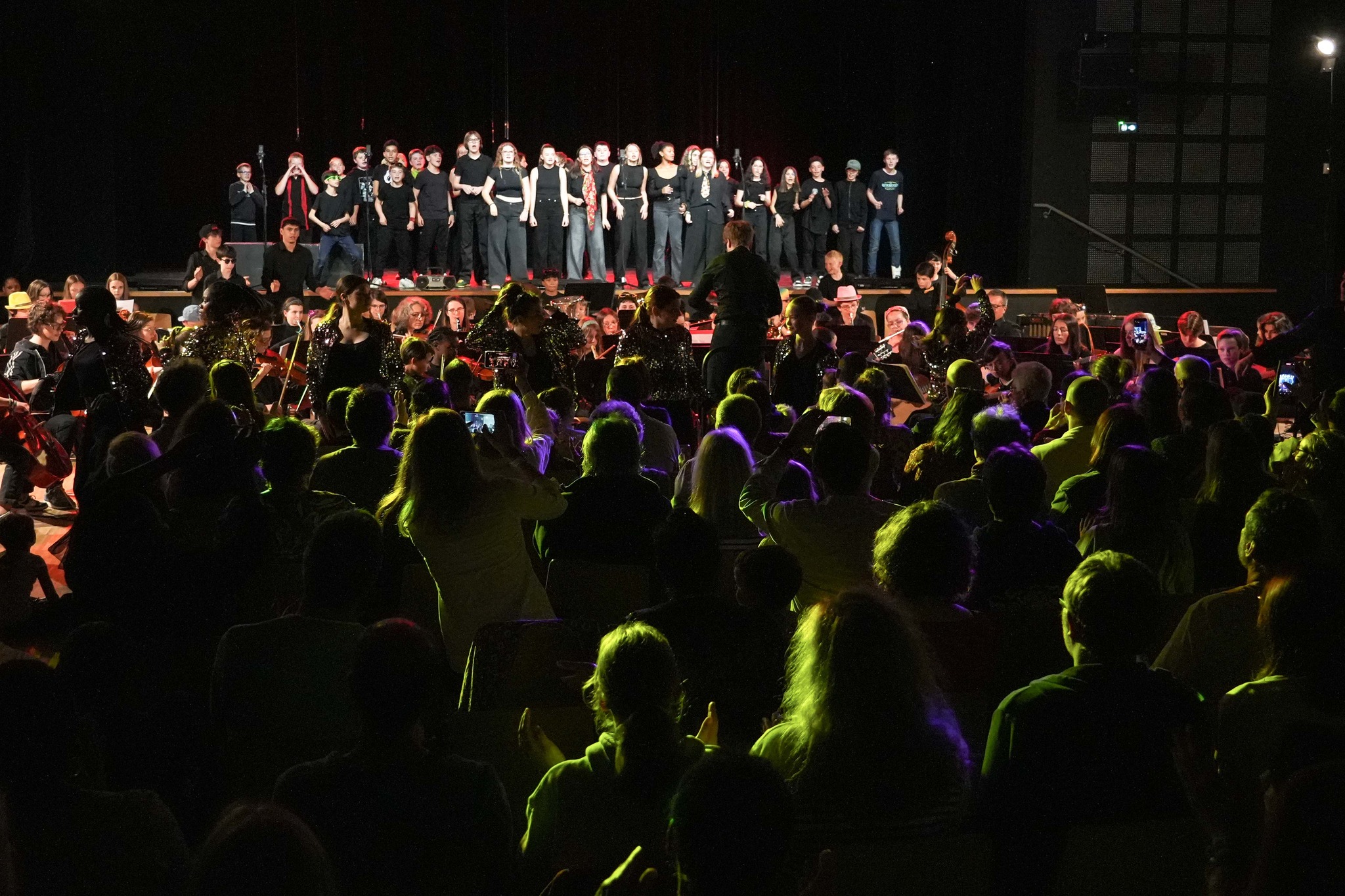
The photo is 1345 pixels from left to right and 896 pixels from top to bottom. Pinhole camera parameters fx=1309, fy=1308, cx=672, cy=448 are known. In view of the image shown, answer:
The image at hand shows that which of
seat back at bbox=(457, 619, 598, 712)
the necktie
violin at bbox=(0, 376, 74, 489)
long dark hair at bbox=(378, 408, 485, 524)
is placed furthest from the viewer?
the necktie

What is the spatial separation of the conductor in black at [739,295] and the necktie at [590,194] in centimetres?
786

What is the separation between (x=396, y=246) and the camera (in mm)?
15516

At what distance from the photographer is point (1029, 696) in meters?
2.38

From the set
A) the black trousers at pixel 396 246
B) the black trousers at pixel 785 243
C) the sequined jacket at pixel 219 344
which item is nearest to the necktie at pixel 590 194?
the black trousers at pixel 396 246

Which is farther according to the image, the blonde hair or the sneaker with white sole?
the sneaker with white sole

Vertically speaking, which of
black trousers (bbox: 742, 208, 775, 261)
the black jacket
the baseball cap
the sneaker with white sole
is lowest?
the sneaker with white sole

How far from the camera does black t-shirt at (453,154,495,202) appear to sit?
15.3 m

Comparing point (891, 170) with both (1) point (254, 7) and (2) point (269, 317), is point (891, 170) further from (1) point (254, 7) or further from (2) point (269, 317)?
(2) point (269, 317)

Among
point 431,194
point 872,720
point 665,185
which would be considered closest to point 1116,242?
point 665,185

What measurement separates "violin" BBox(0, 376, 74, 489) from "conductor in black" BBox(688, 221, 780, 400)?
12.3ft

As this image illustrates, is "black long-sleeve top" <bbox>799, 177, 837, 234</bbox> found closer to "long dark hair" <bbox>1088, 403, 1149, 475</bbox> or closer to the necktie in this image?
the necktie

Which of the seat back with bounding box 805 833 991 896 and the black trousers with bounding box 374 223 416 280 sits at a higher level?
the black trousers with bounding box 374 223 416 280

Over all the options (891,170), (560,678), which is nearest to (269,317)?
(560,678)

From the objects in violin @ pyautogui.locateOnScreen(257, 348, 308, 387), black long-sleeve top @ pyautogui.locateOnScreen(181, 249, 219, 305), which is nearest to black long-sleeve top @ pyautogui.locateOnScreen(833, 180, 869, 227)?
black long-sleeve top @ pyautogui.locateOnScreen(181, 249, 219, 305)
